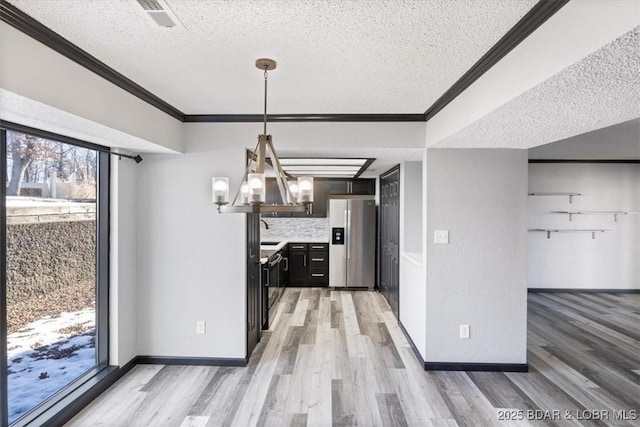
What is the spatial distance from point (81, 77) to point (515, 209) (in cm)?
349

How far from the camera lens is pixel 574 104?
183 cm

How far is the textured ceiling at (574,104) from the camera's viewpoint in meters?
1.28

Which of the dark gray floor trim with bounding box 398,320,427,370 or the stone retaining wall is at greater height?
the stone retaining wall

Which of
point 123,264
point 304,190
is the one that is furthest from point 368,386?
point 123,264

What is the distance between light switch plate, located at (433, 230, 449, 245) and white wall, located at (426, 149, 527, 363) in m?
0.03

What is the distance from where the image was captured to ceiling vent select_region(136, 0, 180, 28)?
147cm

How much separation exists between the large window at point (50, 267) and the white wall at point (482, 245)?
2958 millimetres

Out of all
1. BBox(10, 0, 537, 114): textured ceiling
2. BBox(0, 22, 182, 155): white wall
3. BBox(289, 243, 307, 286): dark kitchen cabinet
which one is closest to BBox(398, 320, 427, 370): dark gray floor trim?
BBox(10, 0, 537, 114): textured ceiling

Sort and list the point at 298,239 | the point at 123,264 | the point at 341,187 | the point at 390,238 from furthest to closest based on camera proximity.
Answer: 1. the point at 298,239
2. the point at 341,187
3. the point at 390,238
4. the point at 123,264

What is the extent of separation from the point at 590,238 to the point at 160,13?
706cm

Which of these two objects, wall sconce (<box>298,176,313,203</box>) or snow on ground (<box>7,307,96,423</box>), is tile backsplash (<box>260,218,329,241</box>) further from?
wall sconce (<box>298,176,313,203</box>)

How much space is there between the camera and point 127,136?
254cm

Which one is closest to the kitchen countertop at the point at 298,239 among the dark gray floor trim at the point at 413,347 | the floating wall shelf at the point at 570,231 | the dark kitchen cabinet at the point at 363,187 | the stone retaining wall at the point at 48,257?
the dark kitchen cabinet at the point at 363,187

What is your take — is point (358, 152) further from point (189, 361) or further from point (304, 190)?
point (189, 361)
